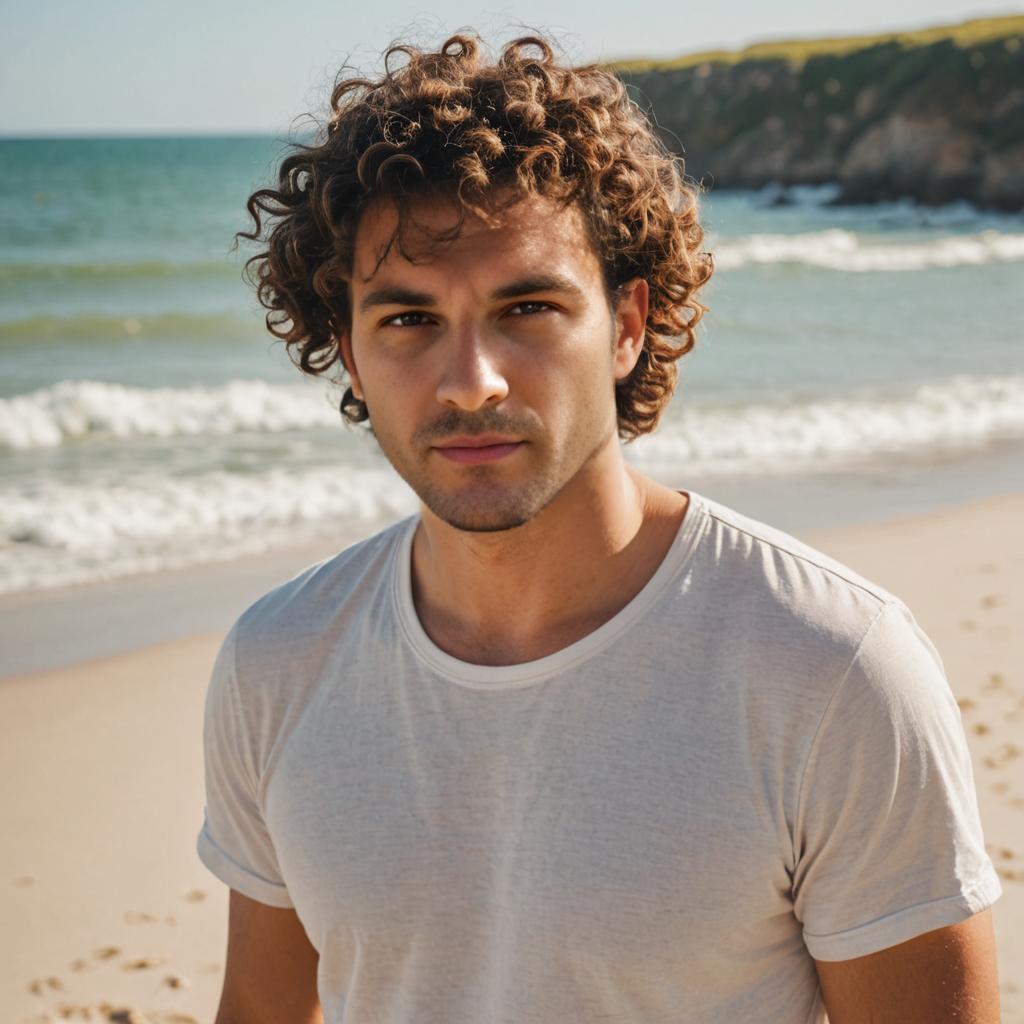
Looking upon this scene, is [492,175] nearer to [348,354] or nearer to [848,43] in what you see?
[348,354]

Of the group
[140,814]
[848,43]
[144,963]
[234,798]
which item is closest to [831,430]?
[140,814]

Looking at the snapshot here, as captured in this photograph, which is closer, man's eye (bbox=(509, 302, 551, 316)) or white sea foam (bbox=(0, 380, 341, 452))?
man's eye (bbox=(509, 302, 551, 316))

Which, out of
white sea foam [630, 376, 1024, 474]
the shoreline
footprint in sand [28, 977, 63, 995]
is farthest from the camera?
white sea foam [630, 376, 1024, 474]

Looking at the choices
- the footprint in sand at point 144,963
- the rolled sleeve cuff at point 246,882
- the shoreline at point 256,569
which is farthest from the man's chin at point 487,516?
the shoreline at point 256,569

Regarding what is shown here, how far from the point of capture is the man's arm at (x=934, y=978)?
1886 mm

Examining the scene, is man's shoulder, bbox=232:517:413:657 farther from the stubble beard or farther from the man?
the stubble beard

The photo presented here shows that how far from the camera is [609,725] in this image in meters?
2.05

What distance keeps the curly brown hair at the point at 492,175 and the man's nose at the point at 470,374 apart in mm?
193

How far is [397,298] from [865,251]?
33512mm

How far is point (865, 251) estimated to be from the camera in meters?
33.8

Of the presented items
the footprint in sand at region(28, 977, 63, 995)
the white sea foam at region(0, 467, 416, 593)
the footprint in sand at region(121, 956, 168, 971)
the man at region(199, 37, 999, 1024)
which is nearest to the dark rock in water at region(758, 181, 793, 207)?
the white sea foam at region(0, 467, 416, 593)

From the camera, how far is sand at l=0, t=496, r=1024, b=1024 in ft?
14.7

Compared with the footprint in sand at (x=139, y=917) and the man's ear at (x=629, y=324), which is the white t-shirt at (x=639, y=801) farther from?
the footprint in sand at (x=139, y=917)

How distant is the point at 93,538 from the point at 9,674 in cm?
234
